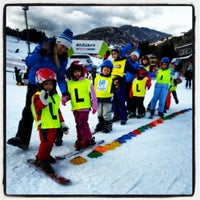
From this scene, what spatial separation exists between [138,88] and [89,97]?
5.56 ft

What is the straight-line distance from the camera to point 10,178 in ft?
8.68

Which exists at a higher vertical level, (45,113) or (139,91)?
(139,91)

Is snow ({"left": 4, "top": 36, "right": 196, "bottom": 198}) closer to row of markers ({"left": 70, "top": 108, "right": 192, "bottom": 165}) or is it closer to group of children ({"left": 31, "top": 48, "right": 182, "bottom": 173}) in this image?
row of markers ({"left": 70, "top": 108, "right": 192, "bottom": 165})

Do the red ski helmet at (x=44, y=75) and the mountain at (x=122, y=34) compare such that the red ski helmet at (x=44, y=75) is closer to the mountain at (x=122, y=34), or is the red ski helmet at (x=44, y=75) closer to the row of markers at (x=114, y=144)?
the mountain at (x=122, y=34)

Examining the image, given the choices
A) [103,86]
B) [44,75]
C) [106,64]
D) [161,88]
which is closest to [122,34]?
[106,64]

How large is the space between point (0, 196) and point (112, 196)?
853 millimetres

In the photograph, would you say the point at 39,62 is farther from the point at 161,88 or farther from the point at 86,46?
the point at 161,88

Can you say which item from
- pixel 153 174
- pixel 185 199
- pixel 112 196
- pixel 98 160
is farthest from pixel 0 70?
pixel 185 199

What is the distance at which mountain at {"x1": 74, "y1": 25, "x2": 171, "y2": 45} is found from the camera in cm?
306

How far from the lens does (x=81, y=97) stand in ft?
10.7

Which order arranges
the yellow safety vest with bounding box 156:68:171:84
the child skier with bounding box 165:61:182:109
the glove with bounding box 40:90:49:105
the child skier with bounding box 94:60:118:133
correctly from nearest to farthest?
the glove with bounding box 40:90:49:105
the child skier with bounding box 165:61:182:109
the child skier with bounding box 94:60:118:133
the yellow safety vest with bounding box 156:68:171:84

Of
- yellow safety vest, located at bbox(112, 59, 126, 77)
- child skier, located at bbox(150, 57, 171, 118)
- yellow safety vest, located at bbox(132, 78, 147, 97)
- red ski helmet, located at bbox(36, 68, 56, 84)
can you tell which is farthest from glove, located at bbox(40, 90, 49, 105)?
yellow safety vest, located at bbox(132, 78, 147, 97)

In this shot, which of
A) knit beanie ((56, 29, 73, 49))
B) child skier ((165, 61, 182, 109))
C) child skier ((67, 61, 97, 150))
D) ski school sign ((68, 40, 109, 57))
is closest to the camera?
knit beanie ((56, 29, 73, 49))

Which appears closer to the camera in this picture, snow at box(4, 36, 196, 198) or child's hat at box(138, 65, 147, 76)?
snow at box(4, 36, 196, 198)
